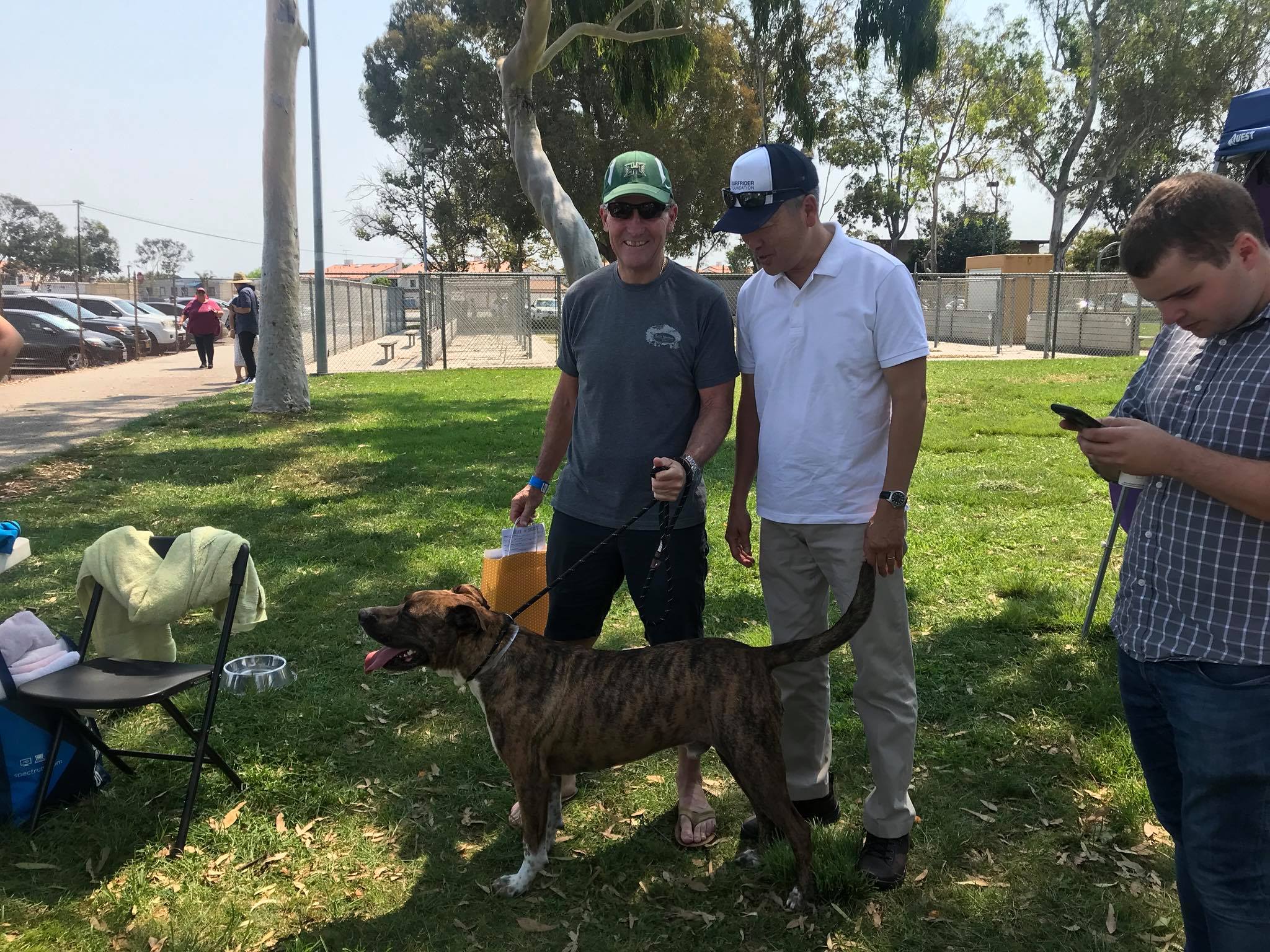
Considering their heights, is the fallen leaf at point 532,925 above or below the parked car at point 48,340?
below

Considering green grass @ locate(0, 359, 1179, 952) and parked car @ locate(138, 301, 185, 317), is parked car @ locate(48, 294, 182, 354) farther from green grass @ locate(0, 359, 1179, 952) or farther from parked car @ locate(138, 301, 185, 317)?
green grass @ locate(0, 359, 1179, 952)

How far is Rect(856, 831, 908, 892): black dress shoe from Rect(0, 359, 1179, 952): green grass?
0.05 m

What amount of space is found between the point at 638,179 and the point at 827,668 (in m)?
1.82

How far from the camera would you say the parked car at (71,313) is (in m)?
22.2

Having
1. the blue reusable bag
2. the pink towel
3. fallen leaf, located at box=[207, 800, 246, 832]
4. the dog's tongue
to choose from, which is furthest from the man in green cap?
the pink towel

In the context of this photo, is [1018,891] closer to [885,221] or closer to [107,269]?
[885,221]

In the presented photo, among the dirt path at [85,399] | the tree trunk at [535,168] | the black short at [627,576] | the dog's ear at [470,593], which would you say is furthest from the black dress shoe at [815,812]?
the dirt path at [85,399]

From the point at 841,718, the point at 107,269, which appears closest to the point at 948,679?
the point at 841,718

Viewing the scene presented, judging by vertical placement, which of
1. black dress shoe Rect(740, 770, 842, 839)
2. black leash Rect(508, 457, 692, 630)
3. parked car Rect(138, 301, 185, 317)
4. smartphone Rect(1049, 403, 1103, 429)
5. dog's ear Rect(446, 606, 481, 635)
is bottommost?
black dress shoe Rect(740, 770, 842, 839)

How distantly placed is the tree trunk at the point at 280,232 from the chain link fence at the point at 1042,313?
1544cm

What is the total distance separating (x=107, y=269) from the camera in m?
87.1

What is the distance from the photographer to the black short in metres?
3.16

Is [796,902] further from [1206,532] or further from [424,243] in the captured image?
[424,243]

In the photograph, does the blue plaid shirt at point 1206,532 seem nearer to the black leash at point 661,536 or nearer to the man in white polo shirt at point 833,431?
the man in white polo shirt at point 833,431
